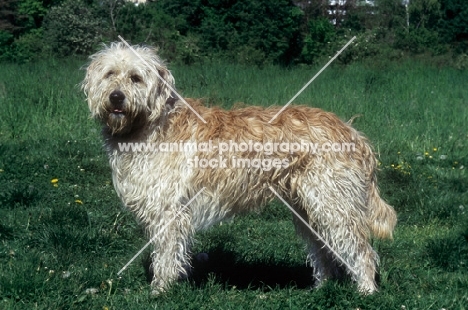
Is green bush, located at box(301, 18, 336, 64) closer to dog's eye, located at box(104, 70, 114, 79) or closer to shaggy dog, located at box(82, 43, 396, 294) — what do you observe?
shaggy dog, located at box(82, 43, 396, 294)

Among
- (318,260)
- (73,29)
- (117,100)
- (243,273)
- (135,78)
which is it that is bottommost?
(243,273)

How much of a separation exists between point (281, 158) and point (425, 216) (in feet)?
9.80

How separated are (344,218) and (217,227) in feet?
6.43

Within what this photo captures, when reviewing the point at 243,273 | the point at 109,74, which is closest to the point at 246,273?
the point at 243,273

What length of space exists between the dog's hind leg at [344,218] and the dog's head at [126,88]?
118 cm

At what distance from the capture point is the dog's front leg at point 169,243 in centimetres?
494

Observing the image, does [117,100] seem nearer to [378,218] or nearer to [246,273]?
[246,273]

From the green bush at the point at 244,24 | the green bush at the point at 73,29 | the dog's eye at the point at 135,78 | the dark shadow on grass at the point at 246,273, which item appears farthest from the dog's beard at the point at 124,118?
the green bush at the point at 244,24

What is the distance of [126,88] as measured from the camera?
15.9 feet

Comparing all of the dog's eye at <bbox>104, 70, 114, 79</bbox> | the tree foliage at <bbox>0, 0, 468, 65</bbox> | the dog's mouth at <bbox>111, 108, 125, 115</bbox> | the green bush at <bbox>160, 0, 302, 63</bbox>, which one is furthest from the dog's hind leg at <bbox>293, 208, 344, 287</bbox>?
the green bush at <bbox>160, 0, 302, 63</bbox>

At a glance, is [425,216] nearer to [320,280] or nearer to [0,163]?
[320,280]

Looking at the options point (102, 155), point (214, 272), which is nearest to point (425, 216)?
point (214, 272)

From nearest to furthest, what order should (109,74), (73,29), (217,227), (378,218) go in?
1. (109,74)
2. (378,218)
3. (217,227)
4. (73,29)

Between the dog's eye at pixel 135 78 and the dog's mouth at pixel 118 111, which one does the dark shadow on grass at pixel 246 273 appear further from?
the dog's eye at pixel 135 78
